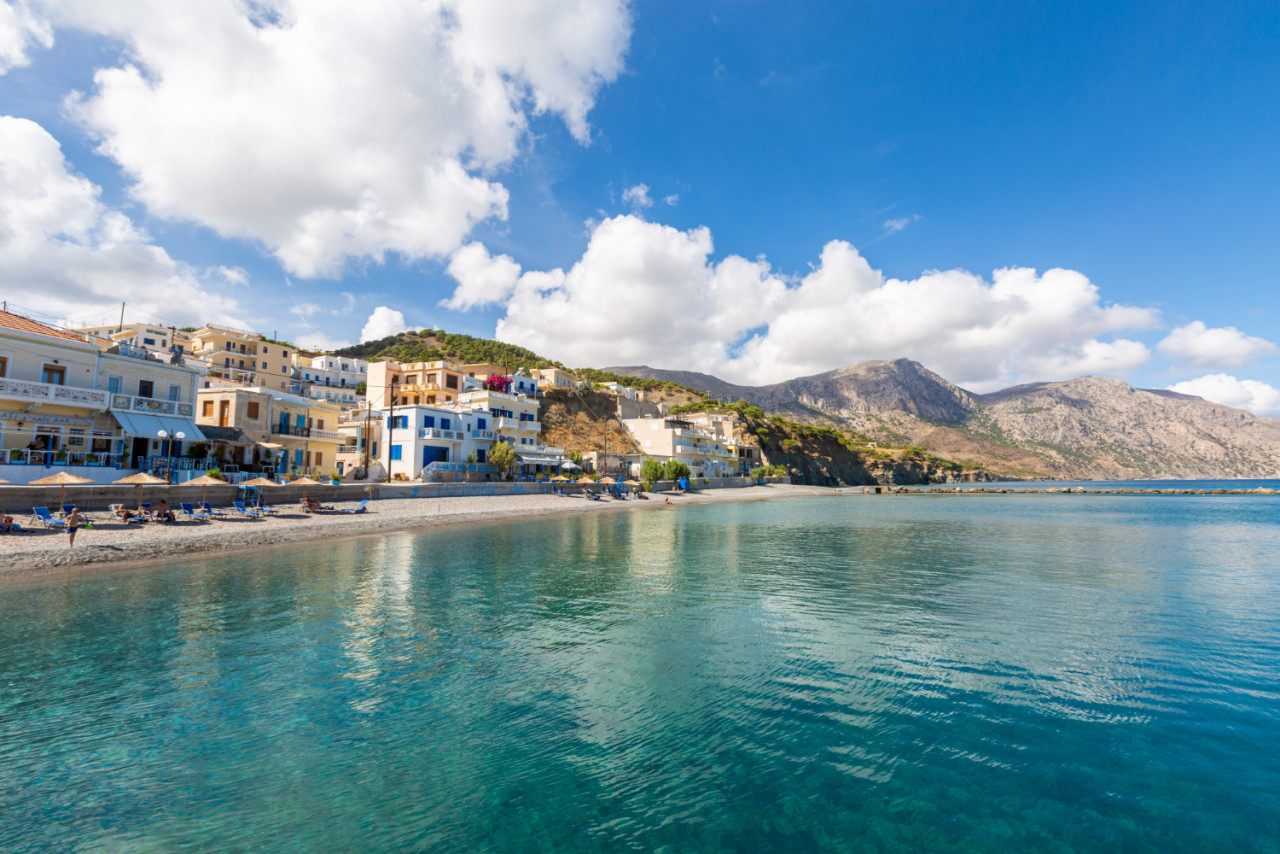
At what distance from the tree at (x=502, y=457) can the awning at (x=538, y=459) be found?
3804mm

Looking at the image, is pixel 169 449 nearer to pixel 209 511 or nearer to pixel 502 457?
pixel 209 511

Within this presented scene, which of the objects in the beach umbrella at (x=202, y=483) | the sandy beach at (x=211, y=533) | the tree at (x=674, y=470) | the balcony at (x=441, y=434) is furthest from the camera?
the tree at (x=674, y=470)

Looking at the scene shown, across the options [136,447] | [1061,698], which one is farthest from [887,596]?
[136,447]

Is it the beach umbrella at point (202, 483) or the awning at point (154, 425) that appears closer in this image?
the beach umbrella at point (202, 483)

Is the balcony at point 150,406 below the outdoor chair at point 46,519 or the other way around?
the other way around

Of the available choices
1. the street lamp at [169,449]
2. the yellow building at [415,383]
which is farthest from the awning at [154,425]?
the yellow building at [415,383]

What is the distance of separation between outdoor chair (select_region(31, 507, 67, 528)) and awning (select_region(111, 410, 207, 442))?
11.3 metres

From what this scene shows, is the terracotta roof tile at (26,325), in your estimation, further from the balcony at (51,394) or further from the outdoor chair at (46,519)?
the outdoor chair at (46,519)

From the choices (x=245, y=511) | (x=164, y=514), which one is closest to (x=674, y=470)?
(x=245, y=511)

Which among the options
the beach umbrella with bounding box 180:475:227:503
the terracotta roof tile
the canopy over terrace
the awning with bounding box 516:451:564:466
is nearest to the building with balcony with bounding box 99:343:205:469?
the terracotta roof tile

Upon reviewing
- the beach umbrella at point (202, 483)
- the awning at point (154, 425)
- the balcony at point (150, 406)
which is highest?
the balcony at point (150, 406)

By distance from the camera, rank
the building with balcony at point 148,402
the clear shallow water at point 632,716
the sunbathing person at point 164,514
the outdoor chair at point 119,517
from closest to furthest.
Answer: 1. the clear shallow water at point 632,716
2. the outdoor chair at point 119,517
3. the sunbathing person at point 164,514
4. the building with balcony at point 148,402

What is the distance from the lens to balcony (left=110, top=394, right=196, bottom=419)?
34.5m

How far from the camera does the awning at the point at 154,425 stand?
3425 centimetres
